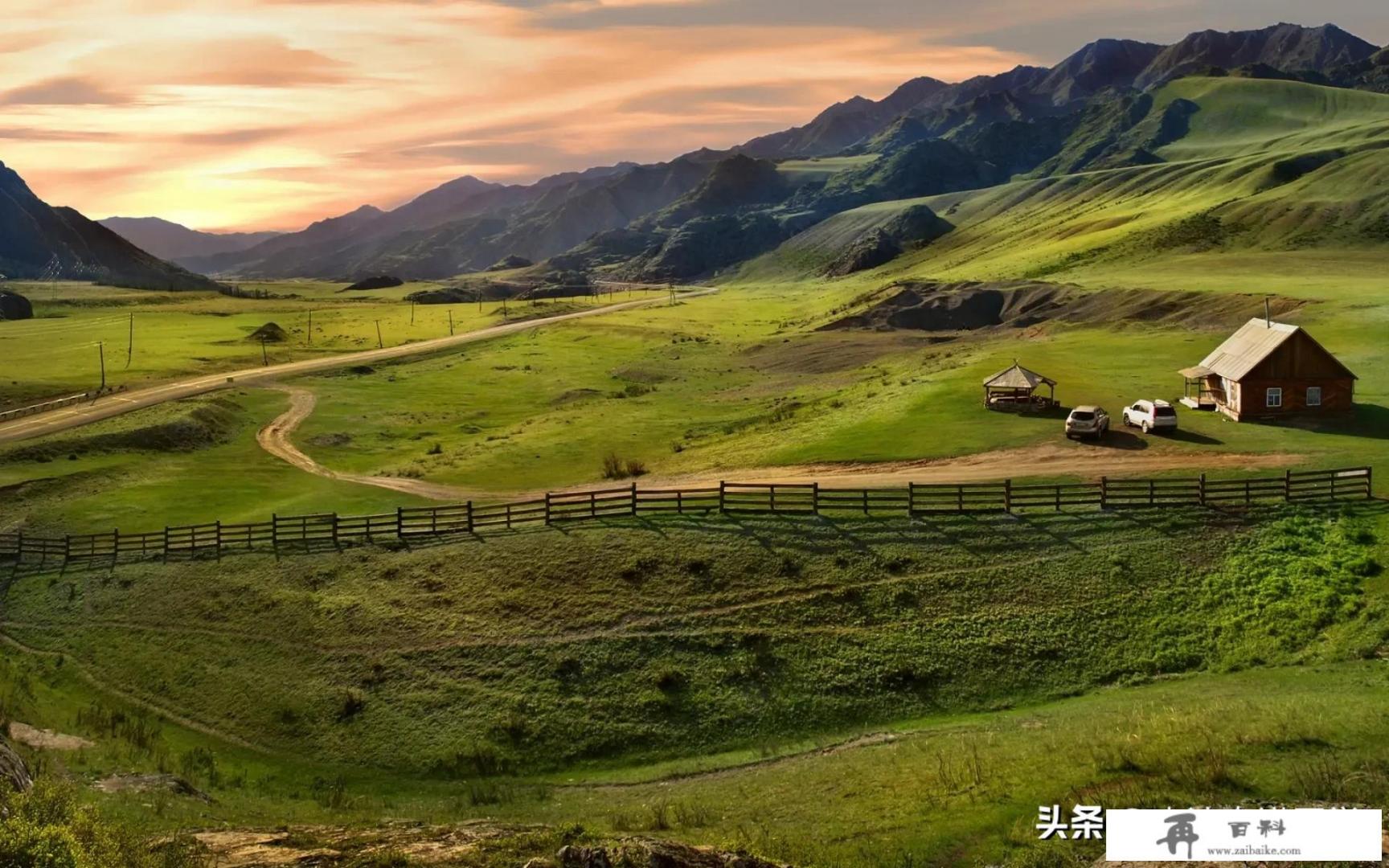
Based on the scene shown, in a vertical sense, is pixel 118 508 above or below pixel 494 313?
below

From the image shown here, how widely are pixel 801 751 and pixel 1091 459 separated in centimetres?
2611

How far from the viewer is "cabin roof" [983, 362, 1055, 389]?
59031 mm

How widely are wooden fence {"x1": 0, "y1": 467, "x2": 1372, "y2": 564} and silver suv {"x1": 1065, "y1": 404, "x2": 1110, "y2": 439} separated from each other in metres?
8.18

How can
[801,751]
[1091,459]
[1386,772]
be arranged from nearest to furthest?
[1386,772], [801,751], [1091,459]

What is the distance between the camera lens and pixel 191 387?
316 feet

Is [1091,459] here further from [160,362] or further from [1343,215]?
[1343,215]

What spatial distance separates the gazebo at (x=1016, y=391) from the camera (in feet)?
194

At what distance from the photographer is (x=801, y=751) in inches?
1214

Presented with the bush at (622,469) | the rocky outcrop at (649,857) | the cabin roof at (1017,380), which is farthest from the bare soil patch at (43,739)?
the cabin roof at (1017,380)

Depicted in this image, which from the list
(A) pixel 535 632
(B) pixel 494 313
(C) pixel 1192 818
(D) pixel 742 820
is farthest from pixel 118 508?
(B) pixel 494 313

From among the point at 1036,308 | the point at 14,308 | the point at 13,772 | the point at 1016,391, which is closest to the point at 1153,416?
the point at 1016,391

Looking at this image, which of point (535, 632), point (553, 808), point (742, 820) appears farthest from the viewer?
point (535, 632)

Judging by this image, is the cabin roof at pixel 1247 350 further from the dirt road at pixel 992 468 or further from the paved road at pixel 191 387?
the paved road at pixel 191 387

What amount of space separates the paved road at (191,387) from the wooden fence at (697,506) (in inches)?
1126
